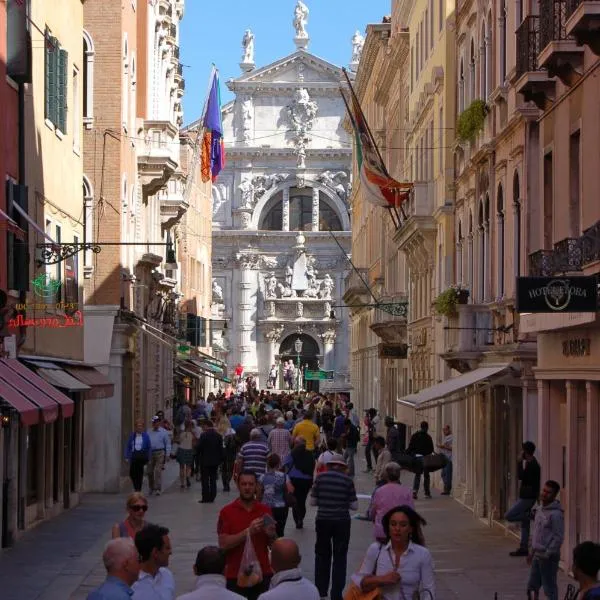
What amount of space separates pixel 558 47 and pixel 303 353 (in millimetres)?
79197

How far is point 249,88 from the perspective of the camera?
96.9m

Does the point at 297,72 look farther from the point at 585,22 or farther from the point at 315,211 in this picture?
the point at 585,22

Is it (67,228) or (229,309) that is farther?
(229,309)

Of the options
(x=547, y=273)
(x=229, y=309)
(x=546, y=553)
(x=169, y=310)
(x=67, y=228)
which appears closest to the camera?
(x=546, y=553)

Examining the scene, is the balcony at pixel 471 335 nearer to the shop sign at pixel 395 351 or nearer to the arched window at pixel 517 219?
the arched window at pixel 517 219

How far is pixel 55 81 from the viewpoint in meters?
25.8

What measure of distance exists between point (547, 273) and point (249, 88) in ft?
261

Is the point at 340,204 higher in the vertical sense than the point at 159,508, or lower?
higher

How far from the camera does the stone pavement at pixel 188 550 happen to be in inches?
703

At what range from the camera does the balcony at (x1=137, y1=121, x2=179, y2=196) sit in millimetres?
38938

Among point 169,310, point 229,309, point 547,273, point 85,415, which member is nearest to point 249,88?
point 229,309

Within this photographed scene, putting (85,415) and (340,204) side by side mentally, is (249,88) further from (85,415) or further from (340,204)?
(85,415)

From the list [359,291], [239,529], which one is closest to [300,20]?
[359,291]

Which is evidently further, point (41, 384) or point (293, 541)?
point (41, 384)
